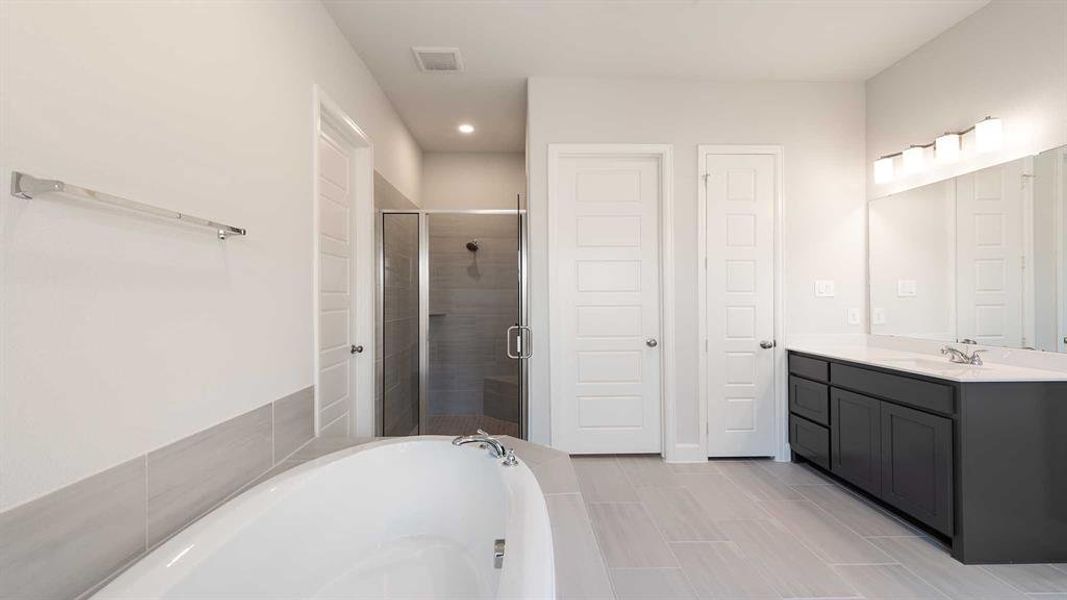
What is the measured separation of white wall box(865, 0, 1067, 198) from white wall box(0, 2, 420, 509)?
→ 349cm

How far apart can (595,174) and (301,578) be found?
2.71 metres

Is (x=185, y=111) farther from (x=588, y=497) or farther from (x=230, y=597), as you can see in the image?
(x=588, y=497)

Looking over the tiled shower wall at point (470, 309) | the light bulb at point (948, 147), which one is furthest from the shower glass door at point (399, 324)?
the light bulb at point (948, 147)

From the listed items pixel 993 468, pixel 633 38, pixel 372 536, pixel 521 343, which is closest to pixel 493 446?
pixel 372 536

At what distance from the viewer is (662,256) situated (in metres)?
3.01

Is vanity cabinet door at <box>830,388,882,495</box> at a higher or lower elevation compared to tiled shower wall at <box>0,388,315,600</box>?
lower

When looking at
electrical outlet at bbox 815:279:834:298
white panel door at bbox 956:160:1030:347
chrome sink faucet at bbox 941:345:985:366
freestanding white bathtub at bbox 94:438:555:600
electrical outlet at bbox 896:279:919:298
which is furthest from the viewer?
electrical outlet at bbox 815:279:834:298

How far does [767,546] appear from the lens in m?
1.99

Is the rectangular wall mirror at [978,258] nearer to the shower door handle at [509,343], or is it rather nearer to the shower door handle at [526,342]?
the shower door handle at [526,342]

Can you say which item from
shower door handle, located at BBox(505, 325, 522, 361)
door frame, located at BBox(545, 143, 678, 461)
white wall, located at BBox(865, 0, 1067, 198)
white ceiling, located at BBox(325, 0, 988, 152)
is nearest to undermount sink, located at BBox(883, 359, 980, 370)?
white wall, located at BBox(865, 0, 1067, 198)

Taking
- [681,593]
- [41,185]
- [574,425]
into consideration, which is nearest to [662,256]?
[574,425]

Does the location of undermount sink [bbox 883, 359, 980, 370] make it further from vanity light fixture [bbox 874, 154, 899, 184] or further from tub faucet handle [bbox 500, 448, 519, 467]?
tub faucet handle [bbox 500, 448, 519, 467]

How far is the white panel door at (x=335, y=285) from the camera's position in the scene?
2264mm

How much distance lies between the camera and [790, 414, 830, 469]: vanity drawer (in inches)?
105
